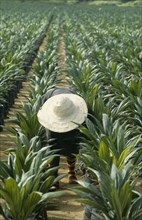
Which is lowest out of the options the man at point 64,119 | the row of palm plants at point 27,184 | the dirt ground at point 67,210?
the dirt ground at point 67,210

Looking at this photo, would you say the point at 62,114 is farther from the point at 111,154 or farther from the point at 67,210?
the point at 67,210

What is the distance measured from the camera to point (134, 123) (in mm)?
6559

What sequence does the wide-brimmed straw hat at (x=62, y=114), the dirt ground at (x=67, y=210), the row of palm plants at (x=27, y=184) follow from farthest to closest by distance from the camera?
the wide-brimmed straw hat at (x=62, y=114) → the dirt ground at (x=67, y=210) → the row of palm plants at (x=27, y=184)

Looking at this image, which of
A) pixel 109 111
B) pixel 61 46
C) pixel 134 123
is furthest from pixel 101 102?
pixel 61 46

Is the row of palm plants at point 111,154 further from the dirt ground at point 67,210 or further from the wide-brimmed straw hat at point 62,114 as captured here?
the dirt ground at point 67,210

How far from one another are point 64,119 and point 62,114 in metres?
0.06

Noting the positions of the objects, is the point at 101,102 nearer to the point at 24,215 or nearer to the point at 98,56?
the point at 24,215

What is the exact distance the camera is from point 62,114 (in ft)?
17.1

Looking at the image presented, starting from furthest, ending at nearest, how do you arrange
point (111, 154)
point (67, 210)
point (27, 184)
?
point (67, 210), point (111, 154), point (27, 184)

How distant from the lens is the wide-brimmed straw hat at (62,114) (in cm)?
518

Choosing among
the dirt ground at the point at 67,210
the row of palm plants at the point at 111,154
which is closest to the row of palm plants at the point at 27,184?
the row of palm plants at the point at 111,154

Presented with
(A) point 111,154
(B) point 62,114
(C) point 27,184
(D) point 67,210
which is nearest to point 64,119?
(B) point 62,114

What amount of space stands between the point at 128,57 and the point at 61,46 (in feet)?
35.7

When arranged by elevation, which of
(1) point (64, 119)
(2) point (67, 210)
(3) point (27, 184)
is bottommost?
(2) point (67, 210)
